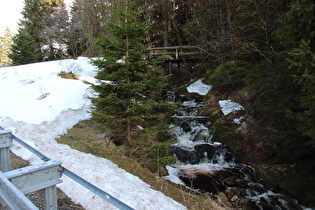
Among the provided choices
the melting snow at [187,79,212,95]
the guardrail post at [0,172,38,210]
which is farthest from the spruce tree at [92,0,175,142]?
the melting snow at [187,79,212,95]

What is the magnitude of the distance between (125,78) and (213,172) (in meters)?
3.88

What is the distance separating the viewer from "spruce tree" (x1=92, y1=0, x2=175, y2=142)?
5457 millimetres

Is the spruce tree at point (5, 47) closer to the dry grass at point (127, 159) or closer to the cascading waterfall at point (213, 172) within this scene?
the dry grass at point (127, 159)

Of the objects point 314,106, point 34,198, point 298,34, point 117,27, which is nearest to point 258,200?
point 314,106

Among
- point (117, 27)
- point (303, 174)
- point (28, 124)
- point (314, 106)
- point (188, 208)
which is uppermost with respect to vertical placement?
point (117, 27)

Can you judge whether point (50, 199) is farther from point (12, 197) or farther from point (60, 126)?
point (60, 126)

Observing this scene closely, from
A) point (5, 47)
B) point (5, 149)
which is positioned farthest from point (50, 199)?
point (5, 47)

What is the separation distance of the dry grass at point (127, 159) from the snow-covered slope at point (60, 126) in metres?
0.27

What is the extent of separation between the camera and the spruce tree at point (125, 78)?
5457 mm

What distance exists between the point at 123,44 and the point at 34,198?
383cm

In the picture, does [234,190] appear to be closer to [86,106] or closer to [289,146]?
[289,146]

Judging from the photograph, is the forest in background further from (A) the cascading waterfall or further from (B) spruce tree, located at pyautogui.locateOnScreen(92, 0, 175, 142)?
(A) the cascading waterfall

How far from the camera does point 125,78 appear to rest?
5.78m

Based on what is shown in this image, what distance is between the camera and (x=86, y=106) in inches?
357
